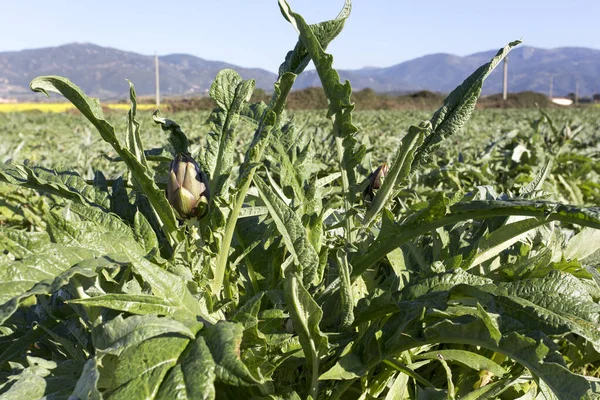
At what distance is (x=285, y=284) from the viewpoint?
900 millimetres

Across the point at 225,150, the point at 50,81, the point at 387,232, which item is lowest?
the point at 387,232

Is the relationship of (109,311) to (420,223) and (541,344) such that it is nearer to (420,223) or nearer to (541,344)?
(420,223)

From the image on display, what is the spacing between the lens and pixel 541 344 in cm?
86

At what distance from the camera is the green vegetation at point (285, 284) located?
0.85 m

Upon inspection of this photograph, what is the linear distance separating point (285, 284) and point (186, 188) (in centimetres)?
29

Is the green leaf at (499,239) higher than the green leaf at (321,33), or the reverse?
the green leaf at (321,33)

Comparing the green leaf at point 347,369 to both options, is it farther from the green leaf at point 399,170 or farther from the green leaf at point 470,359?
the green leaf at point 399,170

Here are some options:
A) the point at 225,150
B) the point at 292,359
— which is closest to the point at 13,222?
the point at 225,150

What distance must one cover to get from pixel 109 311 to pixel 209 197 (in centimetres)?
27

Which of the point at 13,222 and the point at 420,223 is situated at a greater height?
the point at 420,223

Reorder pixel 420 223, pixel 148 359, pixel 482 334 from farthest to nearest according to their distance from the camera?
pixel 420 223, pixel 482 334, pixel 148 359

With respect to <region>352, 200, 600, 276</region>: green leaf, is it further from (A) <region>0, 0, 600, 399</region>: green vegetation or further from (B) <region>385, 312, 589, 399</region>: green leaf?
(B) <region>385, 312, 589, 399</region>: green leaf

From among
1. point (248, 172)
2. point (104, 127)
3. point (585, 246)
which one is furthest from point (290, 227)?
point (585, 246)

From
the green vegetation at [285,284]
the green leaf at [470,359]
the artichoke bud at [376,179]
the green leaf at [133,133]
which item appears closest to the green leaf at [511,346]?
the green vegetation at [285,284]
